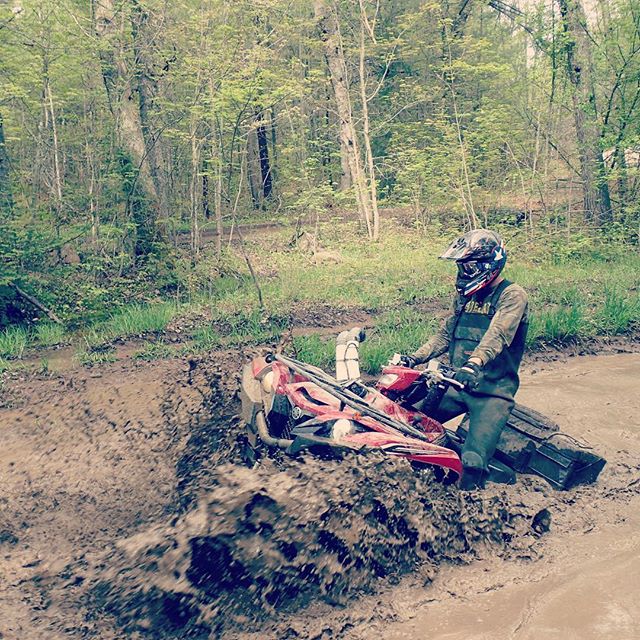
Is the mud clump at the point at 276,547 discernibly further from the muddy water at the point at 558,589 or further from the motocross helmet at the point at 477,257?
the motocross helmet at the point at 477,257

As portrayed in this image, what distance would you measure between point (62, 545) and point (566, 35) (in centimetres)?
1693

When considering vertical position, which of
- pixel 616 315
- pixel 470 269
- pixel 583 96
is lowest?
pixel 616 315

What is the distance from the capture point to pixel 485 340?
516 centimetres

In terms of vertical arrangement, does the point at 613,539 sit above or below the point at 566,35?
below

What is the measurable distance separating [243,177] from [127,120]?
4203 mm

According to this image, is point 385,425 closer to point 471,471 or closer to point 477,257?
point 471,471

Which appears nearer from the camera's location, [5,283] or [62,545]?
[62,545]

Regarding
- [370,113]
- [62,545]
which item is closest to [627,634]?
[62,545]

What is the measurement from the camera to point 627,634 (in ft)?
12.7

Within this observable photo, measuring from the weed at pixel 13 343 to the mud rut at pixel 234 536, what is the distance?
3.78 metres

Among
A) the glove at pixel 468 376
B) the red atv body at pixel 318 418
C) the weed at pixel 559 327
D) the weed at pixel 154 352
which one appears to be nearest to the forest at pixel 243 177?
the weed at pixel 559 327

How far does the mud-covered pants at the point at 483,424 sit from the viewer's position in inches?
206

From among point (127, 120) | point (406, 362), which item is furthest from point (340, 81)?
point (406, 362)

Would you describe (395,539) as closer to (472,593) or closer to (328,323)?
(472,593)
